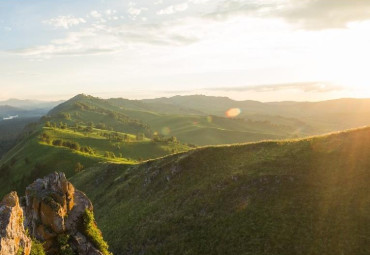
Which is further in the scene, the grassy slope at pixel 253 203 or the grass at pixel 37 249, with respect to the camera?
the grassy slope at pixel 253 203

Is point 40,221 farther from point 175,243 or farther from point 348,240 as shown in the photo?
point 348,240

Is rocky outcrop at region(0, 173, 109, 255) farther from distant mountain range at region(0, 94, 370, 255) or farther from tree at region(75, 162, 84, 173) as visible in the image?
tree at region(75, 162, 84, 173)

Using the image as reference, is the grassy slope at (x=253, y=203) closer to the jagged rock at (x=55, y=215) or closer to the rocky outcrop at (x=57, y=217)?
the rocky outcrop at (x=57, y=217)

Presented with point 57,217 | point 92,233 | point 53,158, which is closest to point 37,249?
point 57,217

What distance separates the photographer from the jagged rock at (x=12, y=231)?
62.1 ft

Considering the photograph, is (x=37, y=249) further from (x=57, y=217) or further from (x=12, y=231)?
(x=57, y=217)

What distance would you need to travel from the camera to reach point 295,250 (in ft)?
111

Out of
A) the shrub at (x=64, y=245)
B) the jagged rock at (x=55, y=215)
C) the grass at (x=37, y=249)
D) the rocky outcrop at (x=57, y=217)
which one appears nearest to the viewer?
the grass at (x=37, y=249)

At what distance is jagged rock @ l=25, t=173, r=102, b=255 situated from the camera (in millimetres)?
26188

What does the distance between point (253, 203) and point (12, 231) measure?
3021 centimetres

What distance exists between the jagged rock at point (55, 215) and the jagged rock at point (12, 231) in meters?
4.37

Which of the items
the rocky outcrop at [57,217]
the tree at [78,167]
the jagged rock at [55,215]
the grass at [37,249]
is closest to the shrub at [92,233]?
the rocky outcrop at [57,217]

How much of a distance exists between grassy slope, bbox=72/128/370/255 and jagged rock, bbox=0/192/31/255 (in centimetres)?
2282

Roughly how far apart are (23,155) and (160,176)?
390 feet
